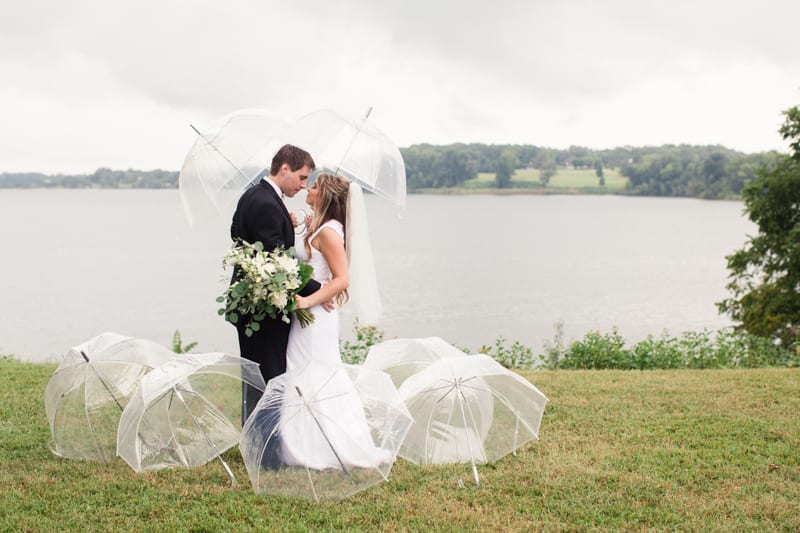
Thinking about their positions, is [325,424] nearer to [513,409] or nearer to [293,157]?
[513,409]

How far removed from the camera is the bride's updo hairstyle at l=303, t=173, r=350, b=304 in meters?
6.11

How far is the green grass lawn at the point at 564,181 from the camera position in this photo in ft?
436

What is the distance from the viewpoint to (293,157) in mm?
5879

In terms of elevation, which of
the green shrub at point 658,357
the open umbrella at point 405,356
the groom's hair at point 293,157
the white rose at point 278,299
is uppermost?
the groom's hair at point 293,157

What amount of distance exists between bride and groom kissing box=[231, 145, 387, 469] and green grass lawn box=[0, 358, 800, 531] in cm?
54

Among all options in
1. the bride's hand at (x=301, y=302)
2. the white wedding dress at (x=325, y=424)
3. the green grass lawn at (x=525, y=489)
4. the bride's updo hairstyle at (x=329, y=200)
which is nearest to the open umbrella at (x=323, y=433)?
the white wedding dress at (x=325, y=424)

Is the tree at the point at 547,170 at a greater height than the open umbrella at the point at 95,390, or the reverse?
the tree at the point at 547,170

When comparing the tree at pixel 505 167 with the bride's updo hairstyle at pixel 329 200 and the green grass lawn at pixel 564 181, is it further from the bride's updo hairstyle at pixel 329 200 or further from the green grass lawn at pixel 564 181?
the bride's updo hairstyle at pixel 329 200

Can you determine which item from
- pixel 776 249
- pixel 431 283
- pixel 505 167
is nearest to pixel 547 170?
pixel 505 167

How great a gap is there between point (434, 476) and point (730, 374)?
225 inches

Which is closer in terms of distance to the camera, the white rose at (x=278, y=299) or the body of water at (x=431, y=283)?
the white rose at (x=278, y=299)

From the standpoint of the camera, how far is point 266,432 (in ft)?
17.1

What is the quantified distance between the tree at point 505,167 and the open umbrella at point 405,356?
118 m

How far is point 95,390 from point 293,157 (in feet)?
8.21
